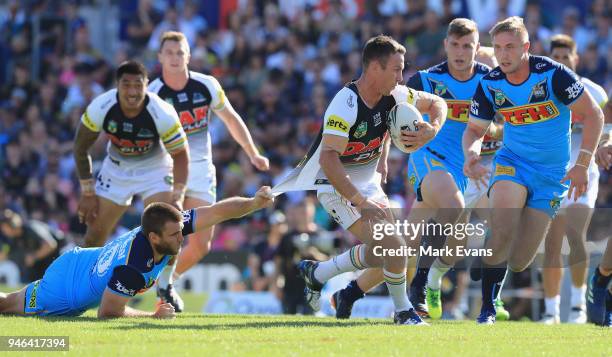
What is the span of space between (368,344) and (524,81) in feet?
10.6

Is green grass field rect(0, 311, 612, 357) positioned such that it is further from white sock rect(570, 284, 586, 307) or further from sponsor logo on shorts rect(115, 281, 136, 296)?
white sock rect(570, 284, 586, 307)

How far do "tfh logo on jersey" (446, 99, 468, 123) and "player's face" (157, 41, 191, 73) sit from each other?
3066 mm

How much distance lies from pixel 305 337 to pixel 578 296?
5.29m

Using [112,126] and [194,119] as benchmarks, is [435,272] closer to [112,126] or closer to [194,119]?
[194,119]

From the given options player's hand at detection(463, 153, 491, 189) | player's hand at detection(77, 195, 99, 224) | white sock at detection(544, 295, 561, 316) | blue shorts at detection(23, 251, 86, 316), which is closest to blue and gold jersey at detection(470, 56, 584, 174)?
player's hand at detection(463, 153, 491, 189)

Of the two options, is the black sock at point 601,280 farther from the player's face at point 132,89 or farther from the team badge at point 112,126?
the team badge at point 112,126

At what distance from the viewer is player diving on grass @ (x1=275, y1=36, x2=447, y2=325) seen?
981 cm

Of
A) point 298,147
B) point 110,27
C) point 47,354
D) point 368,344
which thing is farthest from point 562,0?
point 47,354

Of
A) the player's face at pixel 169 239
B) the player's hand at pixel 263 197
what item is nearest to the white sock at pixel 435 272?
the player's hand at pixel 263 197

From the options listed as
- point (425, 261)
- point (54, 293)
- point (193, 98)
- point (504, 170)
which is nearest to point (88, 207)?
point (193, 98)

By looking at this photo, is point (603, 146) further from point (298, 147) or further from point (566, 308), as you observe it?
point (298, 147)

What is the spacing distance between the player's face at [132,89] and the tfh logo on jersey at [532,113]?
3.71 m

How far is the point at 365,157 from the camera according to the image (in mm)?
10461

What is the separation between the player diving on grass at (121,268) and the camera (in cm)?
981
